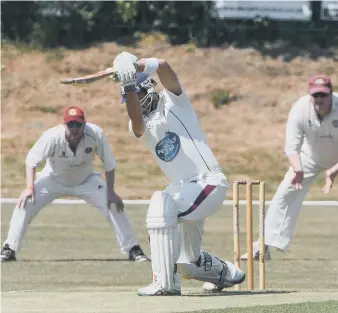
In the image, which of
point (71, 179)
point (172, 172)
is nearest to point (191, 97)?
point (71, 179)

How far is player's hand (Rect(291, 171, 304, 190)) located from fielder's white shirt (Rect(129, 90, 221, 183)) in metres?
2.42

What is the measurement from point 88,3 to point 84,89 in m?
2.37

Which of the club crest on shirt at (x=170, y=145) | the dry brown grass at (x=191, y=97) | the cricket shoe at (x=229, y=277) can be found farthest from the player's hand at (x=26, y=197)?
the dry brown grass at (x=191, y=97)

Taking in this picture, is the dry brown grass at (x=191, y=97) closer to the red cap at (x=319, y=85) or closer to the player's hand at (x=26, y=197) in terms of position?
the player's hand at (x=26, y=197)

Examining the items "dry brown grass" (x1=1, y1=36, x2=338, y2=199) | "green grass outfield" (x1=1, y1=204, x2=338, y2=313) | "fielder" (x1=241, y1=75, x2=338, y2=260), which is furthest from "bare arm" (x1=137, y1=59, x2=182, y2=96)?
"dry brown grass" (x1=1, y1=36, x2=338, y2=199)

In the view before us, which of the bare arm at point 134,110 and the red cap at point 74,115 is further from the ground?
the bare arm at point 134,110

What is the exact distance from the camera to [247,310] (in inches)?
247

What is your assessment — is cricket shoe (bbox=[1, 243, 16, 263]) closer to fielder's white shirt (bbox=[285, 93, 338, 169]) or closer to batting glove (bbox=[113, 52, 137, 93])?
fielder's white shirt (bbox=[285, 93, 338, 169])

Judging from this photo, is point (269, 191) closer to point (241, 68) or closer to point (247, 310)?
point (241, 68)

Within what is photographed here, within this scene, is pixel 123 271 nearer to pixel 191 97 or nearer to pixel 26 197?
pixel 26 197

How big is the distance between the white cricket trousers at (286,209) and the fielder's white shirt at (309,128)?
0.28 meters

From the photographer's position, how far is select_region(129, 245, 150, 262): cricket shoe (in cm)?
1055

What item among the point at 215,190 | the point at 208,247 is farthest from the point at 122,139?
the point at 215,190

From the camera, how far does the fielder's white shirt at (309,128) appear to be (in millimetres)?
9789
